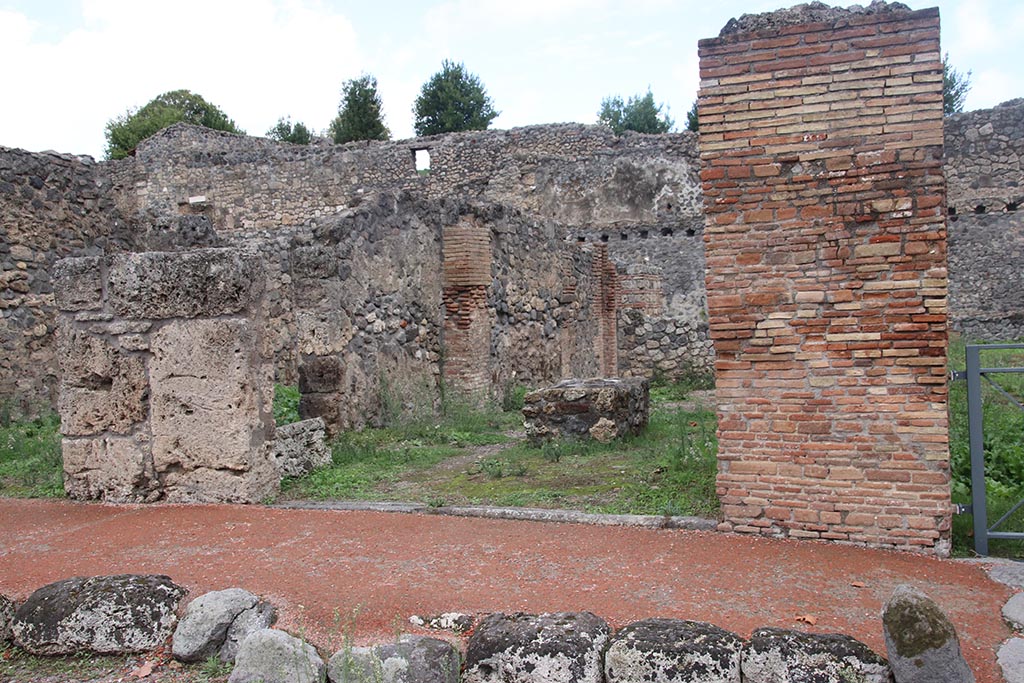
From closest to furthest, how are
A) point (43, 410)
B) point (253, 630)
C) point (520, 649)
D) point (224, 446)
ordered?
1. point (520, 649)
2. point (253, 630)
3. point (224, 446)
4. point (43, 410)

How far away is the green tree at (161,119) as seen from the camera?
3769 cm

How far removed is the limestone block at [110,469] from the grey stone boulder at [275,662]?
334cm

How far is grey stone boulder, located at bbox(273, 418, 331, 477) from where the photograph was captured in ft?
22.0

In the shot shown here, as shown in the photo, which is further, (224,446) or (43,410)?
(43,410)

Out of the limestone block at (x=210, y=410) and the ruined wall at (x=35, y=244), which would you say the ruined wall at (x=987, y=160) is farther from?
the limestone block at (x=210, y=410)

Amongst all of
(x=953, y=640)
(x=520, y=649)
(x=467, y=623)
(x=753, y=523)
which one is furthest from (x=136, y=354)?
(x=953, y=640)

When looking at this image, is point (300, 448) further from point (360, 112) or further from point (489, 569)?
point (360, 112)

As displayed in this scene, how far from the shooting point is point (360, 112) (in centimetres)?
3688

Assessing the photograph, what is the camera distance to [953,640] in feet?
10.2

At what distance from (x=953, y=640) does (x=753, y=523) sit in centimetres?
202

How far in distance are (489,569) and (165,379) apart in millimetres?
3222

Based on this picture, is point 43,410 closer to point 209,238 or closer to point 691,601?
point 209,238

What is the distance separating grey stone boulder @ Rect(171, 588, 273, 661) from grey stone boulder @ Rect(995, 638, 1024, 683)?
318cm

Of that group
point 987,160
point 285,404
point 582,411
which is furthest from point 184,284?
point 987,160
